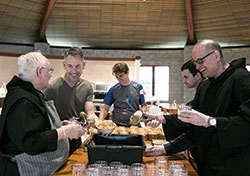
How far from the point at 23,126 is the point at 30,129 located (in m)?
0.04

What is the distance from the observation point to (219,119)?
57.6 inches

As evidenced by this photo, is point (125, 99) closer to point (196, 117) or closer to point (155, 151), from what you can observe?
point (155, 151)

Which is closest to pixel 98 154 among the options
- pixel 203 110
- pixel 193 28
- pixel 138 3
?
pixel 203 110

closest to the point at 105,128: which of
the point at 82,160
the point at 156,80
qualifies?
the point at 82,160

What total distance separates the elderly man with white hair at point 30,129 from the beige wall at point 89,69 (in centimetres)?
435

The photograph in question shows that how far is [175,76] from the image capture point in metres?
10.7

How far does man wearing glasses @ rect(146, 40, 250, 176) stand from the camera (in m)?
1.46

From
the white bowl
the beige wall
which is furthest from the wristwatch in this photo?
the beige wall

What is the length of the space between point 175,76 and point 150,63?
1315 millimetres

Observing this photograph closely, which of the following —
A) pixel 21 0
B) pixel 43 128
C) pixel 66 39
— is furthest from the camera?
pixel 66 39

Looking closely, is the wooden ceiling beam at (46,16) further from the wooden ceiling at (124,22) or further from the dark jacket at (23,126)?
the dark jacket at (23,126)

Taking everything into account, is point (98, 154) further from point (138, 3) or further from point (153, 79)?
point (153, 79)

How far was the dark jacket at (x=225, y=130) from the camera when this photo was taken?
146 cm

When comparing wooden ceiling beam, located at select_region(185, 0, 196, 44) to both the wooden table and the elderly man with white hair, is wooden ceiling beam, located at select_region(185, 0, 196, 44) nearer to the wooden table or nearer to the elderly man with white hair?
the wooden table
